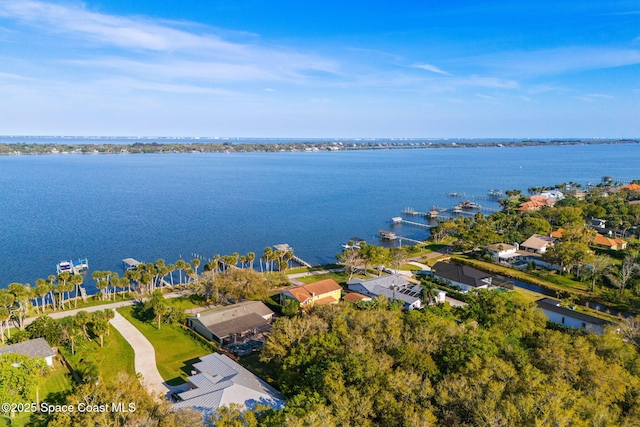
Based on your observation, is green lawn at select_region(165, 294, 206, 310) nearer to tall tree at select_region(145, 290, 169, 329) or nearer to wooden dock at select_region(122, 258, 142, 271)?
tall tree at select_region(145, 290, 169, 329)

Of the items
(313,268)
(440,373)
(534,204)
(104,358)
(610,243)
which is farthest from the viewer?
(534,204)

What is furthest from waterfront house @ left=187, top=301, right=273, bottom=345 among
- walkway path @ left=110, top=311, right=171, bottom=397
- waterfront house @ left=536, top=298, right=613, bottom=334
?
waterfront house @ left=536, top=298, right=613, bottom=334

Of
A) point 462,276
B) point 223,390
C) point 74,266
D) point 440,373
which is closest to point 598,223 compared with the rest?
point 462,276

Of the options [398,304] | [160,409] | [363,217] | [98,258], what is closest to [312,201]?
[363,217]

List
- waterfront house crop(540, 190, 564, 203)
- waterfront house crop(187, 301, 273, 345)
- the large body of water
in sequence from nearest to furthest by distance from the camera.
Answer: waterfront house crop(187, 301, 273, 345)
the large body of water
waterfront house crop(540, 190, 564, 203)

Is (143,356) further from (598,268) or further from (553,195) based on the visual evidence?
(553,195)

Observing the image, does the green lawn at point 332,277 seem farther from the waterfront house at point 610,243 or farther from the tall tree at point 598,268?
the waterfront house at point 610,243
